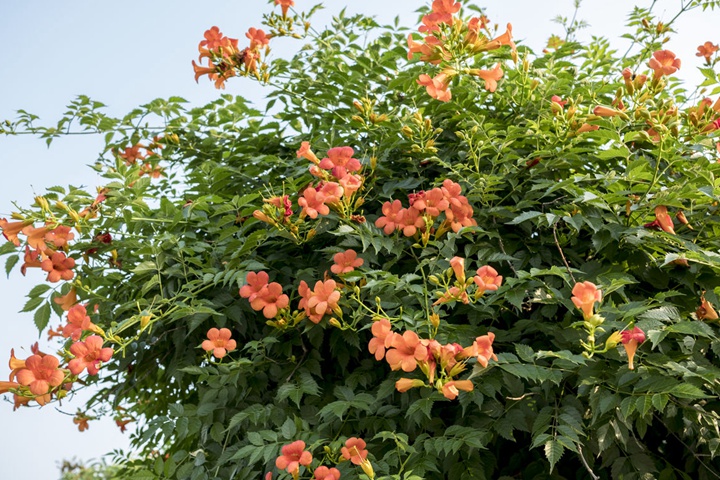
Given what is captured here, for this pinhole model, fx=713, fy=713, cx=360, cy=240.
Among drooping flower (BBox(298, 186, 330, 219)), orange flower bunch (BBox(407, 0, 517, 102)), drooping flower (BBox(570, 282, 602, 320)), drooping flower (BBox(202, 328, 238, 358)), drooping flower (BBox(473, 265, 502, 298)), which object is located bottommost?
drooping flower (BBox(570, 282, 602, 320))

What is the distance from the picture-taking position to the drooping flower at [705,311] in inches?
112

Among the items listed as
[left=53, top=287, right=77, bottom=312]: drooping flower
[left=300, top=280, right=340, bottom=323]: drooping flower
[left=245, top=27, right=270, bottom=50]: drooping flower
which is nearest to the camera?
[left=300, top=280, right=340, bottom=323]: drooping flower

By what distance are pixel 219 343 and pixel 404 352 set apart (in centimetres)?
94

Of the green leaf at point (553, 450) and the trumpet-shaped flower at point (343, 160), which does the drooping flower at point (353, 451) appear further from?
the trumpet-shaped flower at point (343, 160)

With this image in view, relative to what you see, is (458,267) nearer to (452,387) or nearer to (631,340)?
(452,387)

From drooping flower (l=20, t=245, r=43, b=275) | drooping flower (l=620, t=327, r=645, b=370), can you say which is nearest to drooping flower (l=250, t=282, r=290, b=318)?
drooping flower (l=20, t=245, r=43, b=275)

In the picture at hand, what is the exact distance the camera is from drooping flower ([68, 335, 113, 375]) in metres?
2.77

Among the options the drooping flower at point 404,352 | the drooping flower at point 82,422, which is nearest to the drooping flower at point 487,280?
the drooping flower at point 404,352

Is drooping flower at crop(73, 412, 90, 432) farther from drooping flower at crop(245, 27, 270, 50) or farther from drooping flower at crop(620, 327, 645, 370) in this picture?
drooping flower at crop(620, 327, 645, 370)

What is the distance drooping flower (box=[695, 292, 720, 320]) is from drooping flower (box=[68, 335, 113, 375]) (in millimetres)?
2360

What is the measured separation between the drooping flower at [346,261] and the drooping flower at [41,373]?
44.6 inches

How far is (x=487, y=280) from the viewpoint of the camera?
2.52 metres

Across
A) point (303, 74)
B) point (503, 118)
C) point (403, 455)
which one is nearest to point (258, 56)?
point (303, 74)

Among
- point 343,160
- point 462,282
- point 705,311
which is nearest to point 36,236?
point 343,160
